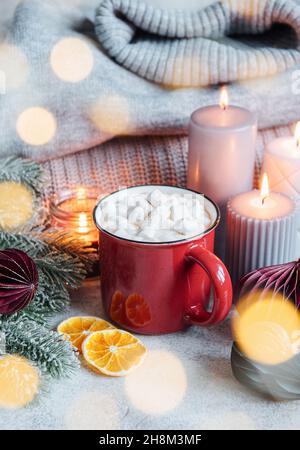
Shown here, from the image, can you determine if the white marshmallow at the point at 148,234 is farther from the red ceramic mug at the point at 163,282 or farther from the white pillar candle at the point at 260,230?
the white pillar candle at the point at 260,230

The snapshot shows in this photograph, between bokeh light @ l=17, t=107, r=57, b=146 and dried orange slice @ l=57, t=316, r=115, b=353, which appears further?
bokeh light @ l=17, t=107, r=57, b=146

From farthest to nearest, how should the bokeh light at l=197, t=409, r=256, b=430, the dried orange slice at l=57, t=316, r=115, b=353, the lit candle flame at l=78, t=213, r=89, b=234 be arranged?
the lit candle flame at l=78, t=213, r=89, b=234 → the dried orange slice at l=57, t=316, r=115, b=353 → the bokeh light at l=197, t=409, r=256, b=430

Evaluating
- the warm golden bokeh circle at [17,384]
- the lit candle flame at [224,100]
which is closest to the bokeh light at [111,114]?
Result: the lit candle flame at [224,100]

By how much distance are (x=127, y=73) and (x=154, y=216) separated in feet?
0.81

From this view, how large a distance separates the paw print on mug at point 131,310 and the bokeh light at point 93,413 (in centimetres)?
11

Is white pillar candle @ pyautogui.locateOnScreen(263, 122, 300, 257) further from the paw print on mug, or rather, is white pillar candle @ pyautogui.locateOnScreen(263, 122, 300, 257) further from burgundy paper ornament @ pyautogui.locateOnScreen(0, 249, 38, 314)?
burgundy paper ornament @ pyautogui.locateOnScreen(0, 249, 38, 314)

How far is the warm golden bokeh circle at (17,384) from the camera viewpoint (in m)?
0.63

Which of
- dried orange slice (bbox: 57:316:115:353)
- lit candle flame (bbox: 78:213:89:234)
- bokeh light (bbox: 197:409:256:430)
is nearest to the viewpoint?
bokeh light (bbox: 197:409:256:430)

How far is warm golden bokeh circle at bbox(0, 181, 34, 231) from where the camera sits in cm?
78

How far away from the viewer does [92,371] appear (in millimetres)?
686

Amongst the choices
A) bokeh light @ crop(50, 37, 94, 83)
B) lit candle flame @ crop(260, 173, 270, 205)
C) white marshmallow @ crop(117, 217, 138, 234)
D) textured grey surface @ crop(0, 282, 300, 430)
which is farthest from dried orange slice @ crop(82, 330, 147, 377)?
bokeh light @ crop(50, 37, 94, 83)

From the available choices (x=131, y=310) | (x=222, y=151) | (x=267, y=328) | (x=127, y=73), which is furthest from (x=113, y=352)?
(x=127, y=73)

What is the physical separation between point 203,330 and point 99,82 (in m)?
0.35

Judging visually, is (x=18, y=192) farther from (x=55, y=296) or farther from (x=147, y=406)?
(x=147, y=406)
